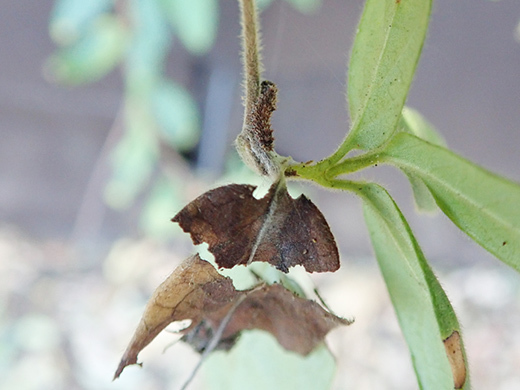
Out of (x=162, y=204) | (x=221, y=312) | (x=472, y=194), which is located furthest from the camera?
(x=162, y=204)

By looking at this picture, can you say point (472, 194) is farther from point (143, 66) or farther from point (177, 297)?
point (143, 66)

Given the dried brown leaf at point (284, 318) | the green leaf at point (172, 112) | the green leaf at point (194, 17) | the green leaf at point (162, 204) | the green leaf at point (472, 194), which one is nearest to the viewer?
the green leaf at point (472, 194)

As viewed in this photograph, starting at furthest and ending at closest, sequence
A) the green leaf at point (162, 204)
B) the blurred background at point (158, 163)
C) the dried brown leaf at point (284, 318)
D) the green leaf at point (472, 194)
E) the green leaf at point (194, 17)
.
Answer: the green leaf at point (162, 204) → the blurred background at point (158, 163) → the green leaf at point (194, 17) → the dried brown leaf at point (284, 318) → the green leaf at point (472, 194)

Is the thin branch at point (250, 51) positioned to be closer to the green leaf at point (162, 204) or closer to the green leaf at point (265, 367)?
the green leaf at point (265, 367)

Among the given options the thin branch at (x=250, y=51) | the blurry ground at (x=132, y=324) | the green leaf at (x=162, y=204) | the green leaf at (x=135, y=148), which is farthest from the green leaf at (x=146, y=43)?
the thin branch at (x=250, y=51)

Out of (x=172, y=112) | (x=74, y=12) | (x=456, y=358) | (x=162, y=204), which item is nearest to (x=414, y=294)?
(x=456, y=358)

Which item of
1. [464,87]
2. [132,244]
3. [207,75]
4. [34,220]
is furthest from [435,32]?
[34,220]
